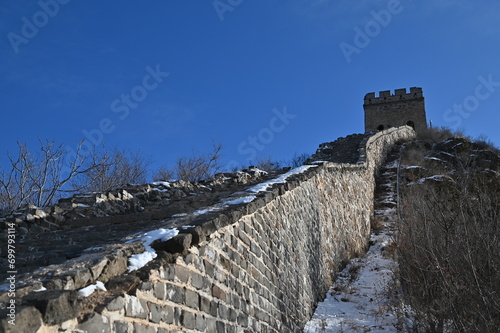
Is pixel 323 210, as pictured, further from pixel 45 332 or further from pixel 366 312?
pixel 45 332

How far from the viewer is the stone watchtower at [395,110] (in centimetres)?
2942

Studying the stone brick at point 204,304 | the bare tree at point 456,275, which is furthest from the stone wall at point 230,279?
the bare tree at point 456,275

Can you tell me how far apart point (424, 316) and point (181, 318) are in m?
3.81

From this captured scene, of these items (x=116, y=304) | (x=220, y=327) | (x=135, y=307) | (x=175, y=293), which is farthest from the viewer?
(x=220, y=327)

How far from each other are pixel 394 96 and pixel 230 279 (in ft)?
94.3

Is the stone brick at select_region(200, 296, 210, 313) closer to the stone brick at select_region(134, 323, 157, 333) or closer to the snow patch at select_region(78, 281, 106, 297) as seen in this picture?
the stone brick at select_region(134, 323, 157, 333)

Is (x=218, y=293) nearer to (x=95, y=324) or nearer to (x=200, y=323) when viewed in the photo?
(x=200, y=323)

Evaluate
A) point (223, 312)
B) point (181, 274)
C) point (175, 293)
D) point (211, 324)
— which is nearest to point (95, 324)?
point (175, 293)

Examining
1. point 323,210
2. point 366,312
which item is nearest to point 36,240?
point 366,312

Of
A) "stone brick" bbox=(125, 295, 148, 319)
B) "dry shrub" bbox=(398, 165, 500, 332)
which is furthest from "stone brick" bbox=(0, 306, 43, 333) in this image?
"dry shrub" bbox=(398, 165, 500, 332)

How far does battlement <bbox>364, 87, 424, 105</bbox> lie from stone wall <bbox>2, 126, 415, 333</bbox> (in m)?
22.2

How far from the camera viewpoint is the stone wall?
2172 mm

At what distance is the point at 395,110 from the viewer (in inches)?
1177

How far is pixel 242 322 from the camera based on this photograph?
4.10 m
